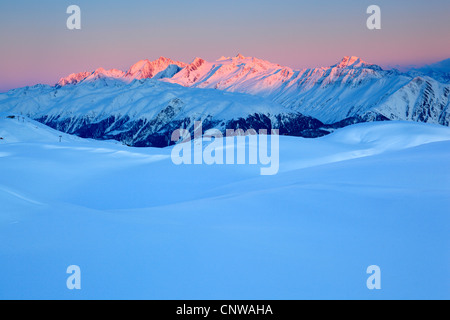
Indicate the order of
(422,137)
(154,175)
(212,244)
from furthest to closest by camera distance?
(422,137) < (154,175) < (212,244)

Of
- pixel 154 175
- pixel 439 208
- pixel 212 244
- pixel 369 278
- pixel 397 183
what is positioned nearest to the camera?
pixel 369 278

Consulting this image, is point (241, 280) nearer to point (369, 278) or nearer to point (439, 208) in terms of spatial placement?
point (369, 278)

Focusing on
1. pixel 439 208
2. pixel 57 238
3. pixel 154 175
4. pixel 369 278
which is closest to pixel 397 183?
pixel 439 208

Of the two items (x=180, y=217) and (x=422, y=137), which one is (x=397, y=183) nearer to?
(x=180, y=217)

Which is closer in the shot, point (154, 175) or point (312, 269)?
point (312, 269)

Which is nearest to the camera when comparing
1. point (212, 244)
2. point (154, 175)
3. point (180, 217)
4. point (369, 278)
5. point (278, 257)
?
point (369, 278)

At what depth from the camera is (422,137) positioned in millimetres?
37844

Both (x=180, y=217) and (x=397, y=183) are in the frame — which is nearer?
(x=180, y=217)

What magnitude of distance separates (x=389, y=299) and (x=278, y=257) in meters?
1.99

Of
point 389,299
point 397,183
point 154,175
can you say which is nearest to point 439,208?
point 397,183

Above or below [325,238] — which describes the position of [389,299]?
below

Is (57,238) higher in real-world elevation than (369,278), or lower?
higher
